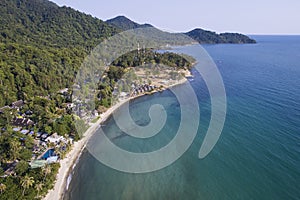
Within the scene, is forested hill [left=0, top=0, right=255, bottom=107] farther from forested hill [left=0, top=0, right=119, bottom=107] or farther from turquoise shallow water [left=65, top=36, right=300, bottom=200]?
turquoise shallow water [left=65, top=36, right=300, bottom=200]

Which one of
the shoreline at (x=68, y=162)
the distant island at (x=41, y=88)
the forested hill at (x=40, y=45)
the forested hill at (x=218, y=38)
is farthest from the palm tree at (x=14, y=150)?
the forested hill at (x=218, y=38)

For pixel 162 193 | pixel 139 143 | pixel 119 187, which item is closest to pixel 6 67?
pixel 139 143

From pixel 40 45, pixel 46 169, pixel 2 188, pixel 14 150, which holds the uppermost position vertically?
pixel 40 45

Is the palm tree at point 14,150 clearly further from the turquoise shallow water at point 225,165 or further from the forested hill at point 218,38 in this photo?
the forested hill at point 218,38

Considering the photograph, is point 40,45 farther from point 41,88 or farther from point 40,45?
point 41,88

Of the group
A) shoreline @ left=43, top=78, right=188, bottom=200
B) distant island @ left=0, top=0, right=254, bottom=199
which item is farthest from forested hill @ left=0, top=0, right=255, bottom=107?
shoreline @ left=43, top=78, right=188, bottom=200

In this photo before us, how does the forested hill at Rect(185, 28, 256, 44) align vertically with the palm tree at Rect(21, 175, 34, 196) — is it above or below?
above

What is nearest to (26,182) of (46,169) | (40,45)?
(46,169)

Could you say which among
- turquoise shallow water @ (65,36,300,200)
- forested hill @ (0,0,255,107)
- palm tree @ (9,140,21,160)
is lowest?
turquoise shallow water @ (65,36,300,200)

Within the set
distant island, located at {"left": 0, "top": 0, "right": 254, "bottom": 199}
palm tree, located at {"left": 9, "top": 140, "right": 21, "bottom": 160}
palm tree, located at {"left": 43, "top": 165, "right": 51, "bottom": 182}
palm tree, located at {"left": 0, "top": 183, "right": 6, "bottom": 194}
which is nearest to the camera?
palm tree, located at {"left": 0, "top": 183, "right": 6, "bottom": 194}
